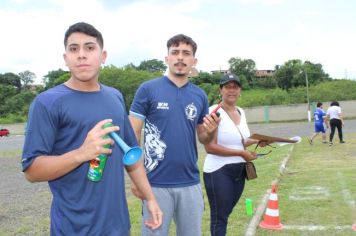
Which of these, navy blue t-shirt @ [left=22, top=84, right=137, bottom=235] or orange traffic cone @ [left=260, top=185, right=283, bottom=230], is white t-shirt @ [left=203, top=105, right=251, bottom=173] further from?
navy blue t-shirt @ [left=22, top=84, right=137, bottom=235]

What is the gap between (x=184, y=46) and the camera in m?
3.86

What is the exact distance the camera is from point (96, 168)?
2336 mm

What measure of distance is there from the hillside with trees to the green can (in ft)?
160

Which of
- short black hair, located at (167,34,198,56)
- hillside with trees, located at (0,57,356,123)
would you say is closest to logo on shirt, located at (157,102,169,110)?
short black hair, located at (167,34,198,56)

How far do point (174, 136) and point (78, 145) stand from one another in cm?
139

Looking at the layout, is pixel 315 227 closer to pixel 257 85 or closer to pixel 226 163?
pixel 226 163

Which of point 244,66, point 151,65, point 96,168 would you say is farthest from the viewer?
point 151,65

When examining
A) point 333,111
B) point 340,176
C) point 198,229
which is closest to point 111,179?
point 198,229

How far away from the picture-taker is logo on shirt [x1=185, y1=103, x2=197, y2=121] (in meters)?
3.75

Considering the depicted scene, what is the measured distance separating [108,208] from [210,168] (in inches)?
94.8

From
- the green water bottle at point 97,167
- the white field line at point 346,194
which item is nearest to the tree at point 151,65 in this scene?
the white field line at point 346,194

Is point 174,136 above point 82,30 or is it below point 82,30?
below

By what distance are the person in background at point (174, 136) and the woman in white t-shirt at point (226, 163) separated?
0.84m

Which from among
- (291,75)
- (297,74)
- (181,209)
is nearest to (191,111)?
(181,209)
